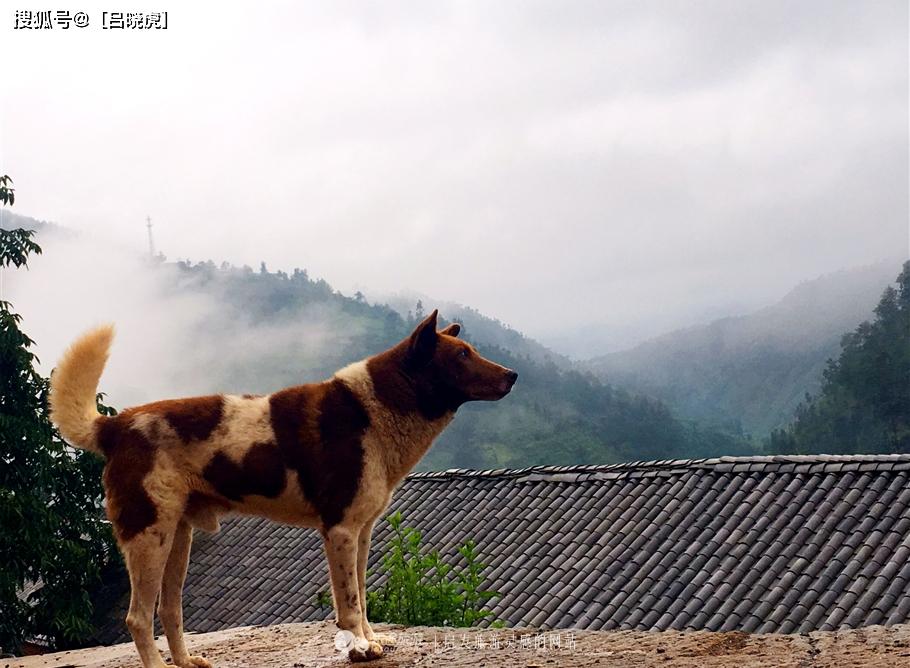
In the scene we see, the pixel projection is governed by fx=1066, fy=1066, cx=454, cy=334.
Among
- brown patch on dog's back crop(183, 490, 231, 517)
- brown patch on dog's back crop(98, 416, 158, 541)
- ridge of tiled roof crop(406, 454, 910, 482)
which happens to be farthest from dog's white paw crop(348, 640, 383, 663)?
ridge of tiled roof crop(406, 454, 910, 482)

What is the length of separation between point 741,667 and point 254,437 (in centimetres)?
254

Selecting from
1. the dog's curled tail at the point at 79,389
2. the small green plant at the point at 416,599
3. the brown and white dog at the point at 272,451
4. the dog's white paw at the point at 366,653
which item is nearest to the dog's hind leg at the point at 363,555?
the brown and white dog at the point at 272,451

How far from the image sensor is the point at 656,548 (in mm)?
14172

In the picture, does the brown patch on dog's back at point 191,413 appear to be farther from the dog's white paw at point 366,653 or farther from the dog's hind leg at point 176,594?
the dog's white paw at point 366,653

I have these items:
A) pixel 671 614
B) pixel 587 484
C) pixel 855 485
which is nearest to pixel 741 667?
pixel 671 614

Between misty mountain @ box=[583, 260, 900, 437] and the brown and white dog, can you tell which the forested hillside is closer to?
misty mountain @ box=[583, 260, 900, 437]

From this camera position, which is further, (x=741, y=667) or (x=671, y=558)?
(x=671, y=558)

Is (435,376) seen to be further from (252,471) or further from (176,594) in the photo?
(176,594)

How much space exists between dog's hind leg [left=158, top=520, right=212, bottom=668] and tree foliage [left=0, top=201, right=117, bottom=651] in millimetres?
8880

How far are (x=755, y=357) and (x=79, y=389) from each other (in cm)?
13956

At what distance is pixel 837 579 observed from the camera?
1222 centimetres

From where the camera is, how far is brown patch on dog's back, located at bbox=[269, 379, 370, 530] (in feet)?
17.2

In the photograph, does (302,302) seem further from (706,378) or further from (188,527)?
(188,527)

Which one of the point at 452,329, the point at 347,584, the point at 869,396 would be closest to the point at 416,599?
the point at 347,584
